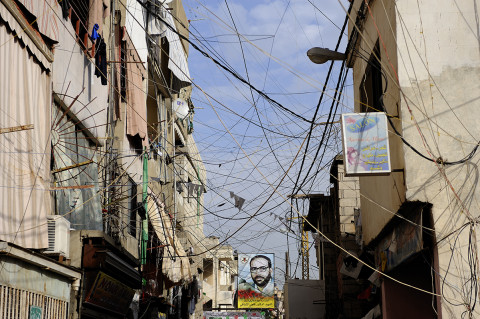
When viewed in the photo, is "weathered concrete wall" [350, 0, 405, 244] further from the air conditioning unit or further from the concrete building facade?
the air conditioning unit

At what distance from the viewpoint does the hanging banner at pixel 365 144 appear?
9352 millimetres

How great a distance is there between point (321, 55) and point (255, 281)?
49855 millimetres

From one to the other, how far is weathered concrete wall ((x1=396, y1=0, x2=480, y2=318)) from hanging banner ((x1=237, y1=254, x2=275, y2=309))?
163 ft

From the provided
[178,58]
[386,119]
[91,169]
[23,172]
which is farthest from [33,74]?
[178,58]

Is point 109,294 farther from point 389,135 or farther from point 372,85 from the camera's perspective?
point 372,85

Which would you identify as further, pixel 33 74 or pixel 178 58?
pixel 178 58

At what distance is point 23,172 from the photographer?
8430 mm

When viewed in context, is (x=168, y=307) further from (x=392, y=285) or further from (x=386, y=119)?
(x=386, y=119)

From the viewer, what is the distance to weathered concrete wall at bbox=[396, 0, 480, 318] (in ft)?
30.0

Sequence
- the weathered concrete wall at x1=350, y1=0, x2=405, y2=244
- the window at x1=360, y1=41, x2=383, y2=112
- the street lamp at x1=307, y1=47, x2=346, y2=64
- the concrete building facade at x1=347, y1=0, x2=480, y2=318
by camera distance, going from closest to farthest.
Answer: the concrete building facade at x1=347, y1=0, x2=480, y2=318 → the weathered concrete wall at x1=350, y1=0, x2=405, y2=244 → the street lamp at x1=307, y1=47, x2=346, y2=64 → the window at x1=360, y1=41, x2=383, y2=112

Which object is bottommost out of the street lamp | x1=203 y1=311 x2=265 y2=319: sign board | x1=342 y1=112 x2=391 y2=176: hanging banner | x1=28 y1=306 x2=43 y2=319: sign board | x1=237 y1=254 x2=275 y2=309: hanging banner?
x1=28 y1=306 x2=43 y2=319: sign board

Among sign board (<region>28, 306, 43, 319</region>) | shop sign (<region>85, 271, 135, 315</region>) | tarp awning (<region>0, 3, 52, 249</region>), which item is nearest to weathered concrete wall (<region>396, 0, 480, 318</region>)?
tarp awning (<region>0, 3, 52, 249</region>)

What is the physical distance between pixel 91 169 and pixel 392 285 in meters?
6.40

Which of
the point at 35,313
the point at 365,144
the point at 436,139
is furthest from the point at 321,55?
the point at 35,313
